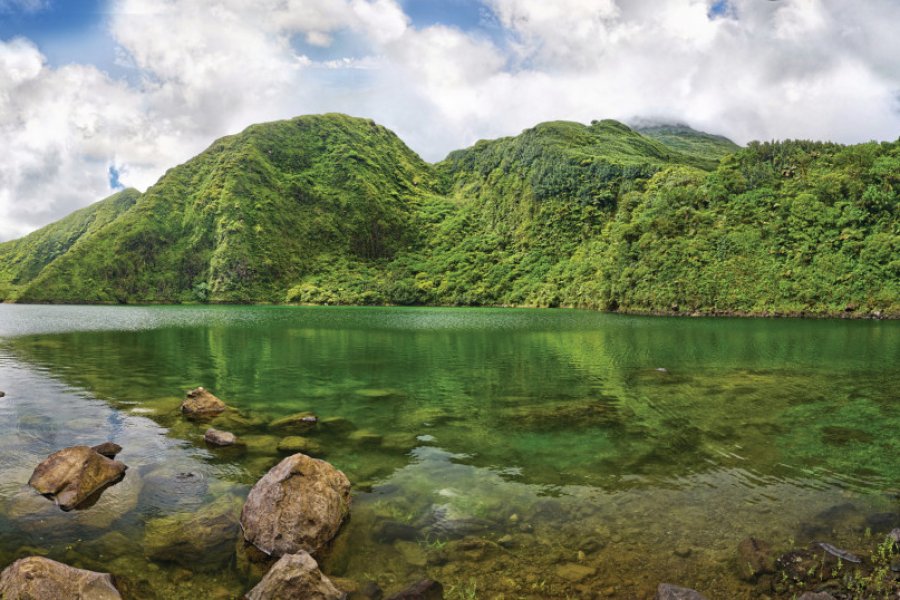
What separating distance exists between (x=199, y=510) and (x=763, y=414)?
23119 mm

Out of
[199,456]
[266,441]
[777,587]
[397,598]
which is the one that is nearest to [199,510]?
[199,456]

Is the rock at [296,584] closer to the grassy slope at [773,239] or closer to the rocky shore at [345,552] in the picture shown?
the rocky shore at [345,552]

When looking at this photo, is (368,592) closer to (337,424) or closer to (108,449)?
(337,424)

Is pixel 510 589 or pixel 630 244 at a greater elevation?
pixel 630 244

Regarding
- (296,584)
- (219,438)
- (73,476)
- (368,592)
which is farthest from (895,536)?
(73,476)

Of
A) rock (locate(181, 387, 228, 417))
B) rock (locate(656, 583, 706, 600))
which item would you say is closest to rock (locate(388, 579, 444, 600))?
rock (locate(656, 583, 706, 600))

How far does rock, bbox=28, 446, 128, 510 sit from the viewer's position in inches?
507

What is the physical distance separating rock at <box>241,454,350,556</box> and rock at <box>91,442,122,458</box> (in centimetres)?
A: 810

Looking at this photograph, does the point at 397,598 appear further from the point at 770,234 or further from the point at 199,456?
the point at 770,234

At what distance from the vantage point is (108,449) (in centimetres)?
1661

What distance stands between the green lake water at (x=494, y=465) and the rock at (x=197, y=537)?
0.22 feet

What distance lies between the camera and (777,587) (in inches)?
359

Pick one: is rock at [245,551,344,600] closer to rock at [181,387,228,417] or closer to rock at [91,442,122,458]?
rock at [91,442,122,458]

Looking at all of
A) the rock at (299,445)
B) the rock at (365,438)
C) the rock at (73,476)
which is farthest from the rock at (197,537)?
the rock at (365,438)
